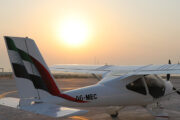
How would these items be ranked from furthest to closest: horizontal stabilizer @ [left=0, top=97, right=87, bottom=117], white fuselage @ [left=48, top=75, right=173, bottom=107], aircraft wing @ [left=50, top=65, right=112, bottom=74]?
1. aircraft wing @ [left=50, top=65, right=112, bottom=74]
2. white fuselage @ [left=48, top=75, right=173, bottom=107]
3. horizontal stabilizer @ [left=0, top=97, right=87, bottom=117]

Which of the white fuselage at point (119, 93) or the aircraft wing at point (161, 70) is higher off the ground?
the aircraft wing at point (161, 70)

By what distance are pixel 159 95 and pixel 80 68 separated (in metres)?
→ 3.87

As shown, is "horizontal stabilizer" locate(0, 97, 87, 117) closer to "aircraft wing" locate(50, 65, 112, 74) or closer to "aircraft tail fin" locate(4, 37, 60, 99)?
"aircraft tail fin" locate(4, 37, 60, 99)

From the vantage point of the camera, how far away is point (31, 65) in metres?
6.65

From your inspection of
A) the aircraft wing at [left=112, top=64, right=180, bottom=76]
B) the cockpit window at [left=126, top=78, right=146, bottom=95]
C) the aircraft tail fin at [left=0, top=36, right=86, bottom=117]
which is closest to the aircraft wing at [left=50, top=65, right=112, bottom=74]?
the aircraft wing at [left=112, top=64, right=180, bottom=76]

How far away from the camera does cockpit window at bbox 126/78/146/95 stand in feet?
28.9

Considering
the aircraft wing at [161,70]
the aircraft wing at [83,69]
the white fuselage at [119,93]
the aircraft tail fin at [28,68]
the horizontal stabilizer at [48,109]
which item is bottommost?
the white fuselage at [119,93]

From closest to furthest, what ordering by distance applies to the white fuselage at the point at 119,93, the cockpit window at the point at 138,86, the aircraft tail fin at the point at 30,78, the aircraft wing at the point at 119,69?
the aircraft tail fin at the point at 30,78
the white fuselage at the point at 119,93
the aircraft wing at the point at 119,69
the cockpit window at the point at 138,86

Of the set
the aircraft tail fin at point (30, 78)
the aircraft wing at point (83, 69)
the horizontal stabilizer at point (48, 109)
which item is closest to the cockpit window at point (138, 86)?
the aircraft wing at point (83, 69)

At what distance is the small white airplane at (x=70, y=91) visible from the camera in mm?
6359

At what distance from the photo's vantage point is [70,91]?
26.1 feet

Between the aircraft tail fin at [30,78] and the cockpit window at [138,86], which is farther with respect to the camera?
the cockpit window at [138,86]

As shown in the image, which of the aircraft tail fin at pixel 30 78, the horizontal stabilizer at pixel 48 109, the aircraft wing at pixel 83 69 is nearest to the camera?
the horizontal stabilizer at pixel 48 109

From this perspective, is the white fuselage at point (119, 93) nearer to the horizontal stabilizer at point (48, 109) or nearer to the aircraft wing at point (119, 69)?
the aircraft wing at point (119, 69)
